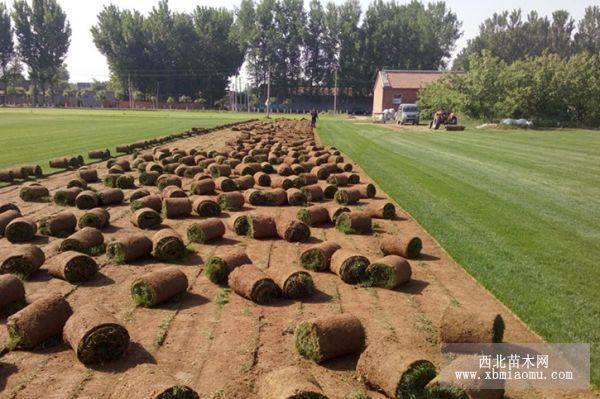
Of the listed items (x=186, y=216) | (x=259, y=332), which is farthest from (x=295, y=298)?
(x=186, y=216)

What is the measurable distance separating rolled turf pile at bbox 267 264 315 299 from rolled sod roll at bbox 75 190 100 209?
7222 mm

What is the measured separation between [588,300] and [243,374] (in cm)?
550

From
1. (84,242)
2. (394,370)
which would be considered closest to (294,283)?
(394,370)

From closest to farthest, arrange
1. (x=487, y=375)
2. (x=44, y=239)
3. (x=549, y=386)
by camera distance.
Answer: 1. (x=487, y=375)
2. (x=549, y=386)
3. (x=44, y=239)

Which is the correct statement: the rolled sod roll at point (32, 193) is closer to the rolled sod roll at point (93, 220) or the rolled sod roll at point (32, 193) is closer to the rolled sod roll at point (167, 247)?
the rolled sod roll at point (93, 220)

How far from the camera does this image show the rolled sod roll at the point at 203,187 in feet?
45.3

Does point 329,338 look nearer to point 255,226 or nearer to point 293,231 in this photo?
point 293,231

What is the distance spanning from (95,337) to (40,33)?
491ft

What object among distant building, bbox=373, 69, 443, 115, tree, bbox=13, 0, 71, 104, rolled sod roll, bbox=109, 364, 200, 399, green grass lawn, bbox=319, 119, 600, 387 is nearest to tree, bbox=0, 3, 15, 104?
tree, bbox=13, 0, 71, 104

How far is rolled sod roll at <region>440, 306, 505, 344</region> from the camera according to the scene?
529 cm

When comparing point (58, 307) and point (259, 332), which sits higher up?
point (58, 307)

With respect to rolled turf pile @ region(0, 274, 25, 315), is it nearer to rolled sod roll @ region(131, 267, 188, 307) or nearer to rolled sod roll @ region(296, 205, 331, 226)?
rolled sod roll @ region(131, 267, 188, 307)

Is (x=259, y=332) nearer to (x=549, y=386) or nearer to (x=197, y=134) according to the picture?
(x=549, y=386)

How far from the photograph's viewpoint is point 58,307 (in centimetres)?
563
